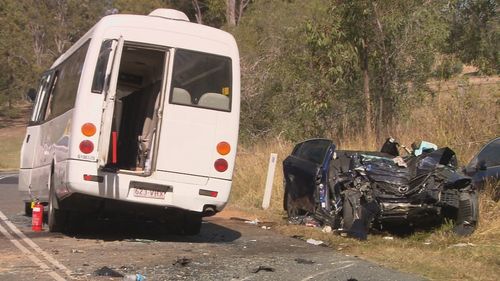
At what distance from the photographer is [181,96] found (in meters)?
9.23

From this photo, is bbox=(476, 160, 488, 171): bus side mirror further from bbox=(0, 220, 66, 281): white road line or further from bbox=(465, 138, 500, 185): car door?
bbox=(0, 220, 66, 281): white road line

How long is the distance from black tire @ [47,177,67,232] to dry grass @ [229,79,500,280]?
3.54m

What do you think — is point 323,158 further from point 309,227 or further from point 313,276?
point 313,276

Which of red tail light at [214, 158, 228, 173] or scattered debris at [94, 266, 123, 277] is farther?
red tail light at [214, 158, 228, 173]

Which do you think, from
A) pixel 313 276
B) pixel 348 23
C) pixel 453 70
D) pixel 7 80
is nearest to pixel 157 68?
pixel 313 276

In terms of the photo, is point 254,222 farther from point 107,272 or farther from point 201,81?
point 107,272

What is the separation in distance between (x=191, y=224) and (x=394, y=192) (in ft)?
10.3

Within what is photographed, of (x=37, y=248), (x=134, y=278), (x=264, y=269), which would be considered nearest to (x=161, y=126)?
(x=37, y=248)

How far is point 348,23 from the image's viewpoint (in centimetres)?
1742

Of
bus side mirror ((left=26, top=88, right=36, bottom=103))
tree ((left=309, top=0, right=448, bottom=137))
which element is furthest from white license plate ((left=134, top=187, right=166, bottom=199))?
tree ((left=309, top=0, right=448, bottom=137))

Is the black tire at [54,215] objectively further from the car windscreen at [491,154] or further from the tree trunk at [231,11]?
the tree trunk at [231,11]

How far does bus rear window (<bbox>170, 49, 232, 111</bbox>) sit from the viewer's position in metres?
9.25

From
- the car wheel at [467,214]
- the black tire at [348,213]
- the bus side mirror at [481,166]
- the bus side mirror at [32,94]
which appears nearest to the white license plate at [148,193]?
the black tire at [348,213]

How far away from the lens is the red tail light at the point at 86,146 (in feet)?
28.8
